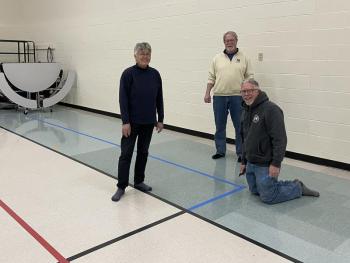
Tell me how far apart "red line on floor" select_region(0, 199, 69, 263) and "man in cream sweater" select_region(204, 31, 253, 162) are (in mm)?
2472

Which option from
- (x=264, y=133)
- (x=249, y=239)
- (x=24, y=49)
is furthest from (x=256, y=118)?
(x=24, y=49)

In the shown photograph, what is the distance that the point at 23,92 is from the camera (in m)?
7.90

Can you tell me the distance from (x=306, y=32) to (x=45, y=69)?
556 cm

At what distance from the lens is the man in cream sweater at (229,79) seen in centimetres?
419

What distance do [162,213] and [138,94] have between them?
1.00 m

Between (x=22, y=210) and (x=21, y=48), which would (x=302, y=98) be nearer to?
(x=22, y=210)

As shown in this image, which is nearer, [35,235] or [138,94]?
[35,235]

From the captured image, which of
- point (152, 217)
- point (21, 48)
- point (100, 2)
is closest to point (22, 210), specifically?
point (152, 217)

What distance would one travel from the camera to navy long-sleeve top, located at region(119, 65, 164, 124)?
3040 millimetres

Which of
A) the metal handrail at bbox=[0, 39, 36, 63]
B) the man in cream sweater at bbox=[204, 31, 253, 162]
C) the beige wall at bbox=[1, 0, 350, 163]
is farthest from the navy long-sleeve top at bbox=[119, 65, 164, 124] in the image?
the metal handrail at bbox=[0, 39, 36, 63]

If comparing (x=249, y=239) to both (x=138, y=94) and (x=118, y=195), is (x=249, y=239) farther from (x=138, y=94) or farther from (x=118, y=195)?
(x=138, y=94)

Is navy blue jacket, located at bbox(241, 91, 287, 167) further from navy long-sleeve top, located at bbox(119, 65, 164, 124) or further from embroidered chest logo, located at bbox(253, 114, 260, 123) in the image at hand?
navy long-sleeve top, located at bbox(119, 65, 164, 124)

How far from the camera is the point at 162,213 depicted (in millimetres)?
2947

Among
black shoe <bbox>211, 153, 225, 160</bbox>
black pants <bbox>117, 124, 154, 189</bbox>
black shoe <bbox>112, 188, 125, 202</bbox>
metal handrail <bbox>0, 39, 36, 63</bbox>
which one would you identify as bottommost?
black shoe <bbox>112, 188, 125, 202</bbox>
